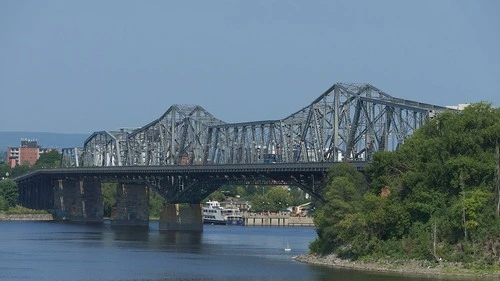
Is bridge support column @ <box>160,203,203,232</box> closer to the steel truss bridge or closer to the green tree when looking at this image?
the steel truss bridge

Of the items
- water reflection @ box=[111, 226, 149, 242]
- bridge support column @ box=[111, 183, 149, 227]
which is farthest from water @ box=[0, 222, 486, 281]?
bridge support column @ box=[111, 183, 149, 227]

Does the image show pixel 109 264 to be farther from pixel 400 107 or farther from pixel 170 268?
pixel 400 107

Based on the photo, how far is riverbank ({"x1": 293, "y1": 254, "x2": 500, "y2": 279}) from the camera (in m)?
87.1

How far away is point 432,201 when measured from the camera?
313 feet

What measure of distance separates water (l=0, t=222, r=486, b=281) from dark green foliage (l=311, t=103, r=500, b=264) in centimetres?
420

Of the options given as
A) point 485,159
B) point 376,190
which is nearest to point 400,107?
point 376,190

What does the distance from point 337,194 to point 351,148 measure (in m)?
40.3

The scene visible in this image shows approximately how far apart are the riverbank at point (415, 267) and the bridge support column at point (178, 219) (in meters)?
74.6

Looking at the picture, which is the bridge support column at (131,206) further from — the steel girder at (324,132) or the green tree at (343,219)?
the green tree at (343,219)

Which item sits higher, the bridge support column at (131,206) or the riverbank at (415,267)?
the bridge support column at (131,206)

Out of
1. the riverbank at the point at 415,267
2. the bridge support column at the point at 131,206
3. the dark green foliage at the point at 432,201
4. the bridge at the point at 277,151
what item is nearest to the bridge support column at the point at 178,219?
the bridge at the point at 277,151

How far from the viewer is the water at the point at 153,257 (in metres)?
90.7

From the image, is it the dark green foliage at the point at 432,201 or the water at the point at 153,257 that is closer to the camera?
the water at the point at 153,257

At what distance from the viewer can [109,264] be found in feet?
338
